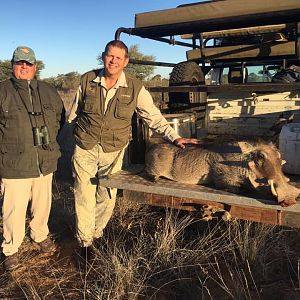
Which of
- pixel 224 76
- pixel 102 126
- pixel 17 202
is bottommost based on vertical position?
pixel 17 202

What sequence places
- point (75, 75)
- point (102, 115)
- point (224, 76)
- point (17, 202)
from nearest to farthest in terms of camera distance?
point (102, 115) < point (17, 202) < point (224, 76) < point (75, 75)

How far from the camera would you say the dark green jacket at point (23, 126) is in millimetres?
4418

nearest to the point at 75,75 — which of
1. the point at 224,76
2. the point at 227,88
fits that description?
the point at 224,76

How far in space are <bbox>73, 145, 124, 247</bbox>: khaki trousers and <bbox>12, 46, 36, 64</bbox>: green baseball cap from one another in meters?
0.99

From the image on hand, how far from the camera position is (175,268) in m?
4.01

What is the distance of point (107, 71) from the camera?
4395mm

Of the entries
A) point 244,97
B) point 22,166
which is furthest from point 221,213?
point 244,97

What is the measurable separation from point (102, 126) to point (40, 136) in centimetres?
64

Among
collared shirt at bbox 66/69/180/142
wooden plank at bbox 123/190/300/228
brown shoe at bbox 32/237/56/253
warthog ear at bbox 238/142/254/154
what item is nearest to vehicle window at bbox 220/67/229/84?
collared shirt at bbox 66/69/180/142

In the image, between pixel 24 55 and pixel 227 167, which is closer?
pixel 227 167

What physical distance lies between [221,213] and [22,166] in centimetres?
201

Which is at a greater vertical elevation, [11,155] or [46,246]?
[11,155]

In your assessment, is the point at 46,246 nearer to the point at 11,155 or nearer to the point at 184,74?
the point at 11,155

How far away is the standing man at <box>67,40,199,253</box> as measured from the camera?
448 cm
